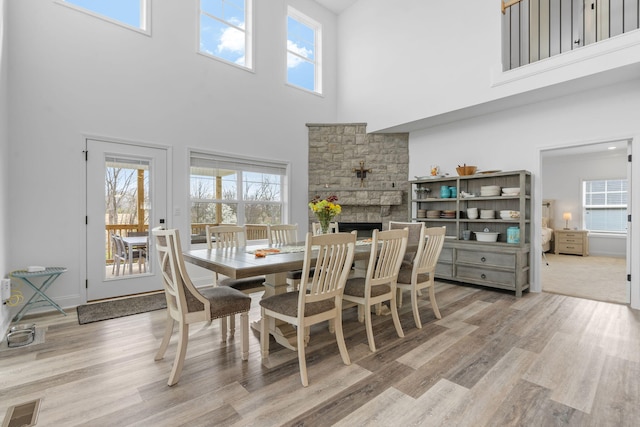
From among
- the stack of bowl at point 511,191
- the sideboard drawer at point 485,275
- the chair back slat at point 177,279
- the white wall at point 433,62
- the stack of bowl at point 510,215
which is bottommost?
the sideboard drawer at point 485,275

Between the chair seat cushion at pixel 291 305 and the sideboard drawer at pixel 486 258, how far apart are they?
309 cm

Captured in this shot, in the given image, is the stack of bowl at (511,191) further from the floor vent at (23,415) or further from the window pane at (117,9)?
the window pane at (117,9)

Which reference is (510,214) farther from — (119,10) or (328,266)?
(119,10)

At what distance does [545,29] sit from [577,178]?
495cm

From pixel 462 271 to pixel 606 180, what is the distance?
615 cm

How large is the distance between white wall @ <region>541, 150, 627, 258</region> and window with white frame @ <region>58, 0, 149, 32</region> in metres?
8.53

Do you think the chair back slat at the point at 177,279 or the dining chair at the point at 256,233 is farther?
the dining chair at the point at 256,233

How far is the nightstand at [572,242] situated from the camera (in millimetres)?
7595

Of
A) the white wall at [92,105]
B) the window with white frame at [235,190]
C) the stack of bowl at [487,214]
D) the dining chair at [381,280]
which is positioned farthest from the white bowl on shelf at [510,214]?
the white wall at [92,105]

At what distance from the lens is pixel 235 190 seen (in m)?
5.04

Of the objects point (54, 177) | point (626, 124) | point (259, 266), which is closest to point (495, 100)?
point (626, 124)

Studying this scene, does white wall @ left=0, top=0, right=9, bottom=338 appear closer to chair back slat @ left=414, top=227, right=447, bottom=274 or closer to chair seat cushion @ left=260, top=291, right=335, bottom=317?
chair seat cushion @ left=260, top=291, right=335, bottom=317

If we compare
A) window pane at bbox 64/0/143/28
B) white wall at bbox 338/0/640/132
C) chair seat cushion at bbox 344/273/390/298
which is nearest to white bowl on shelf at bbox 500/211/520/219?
white wall at bbox 338/0/640/132

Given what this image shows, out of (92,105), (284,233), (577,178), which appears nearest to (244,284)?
(284,233)
